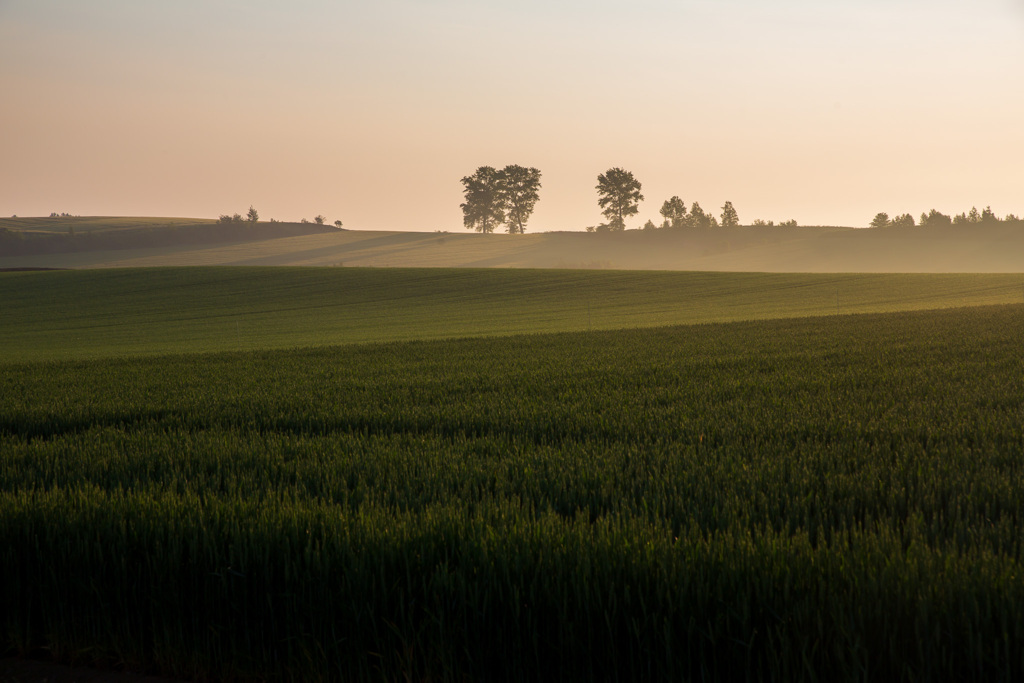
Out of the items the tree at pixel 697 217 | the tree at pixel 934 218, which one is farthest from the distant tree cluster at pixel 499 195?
the tree at pixel 934 218

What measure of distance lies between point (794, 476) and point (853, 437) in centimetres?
207

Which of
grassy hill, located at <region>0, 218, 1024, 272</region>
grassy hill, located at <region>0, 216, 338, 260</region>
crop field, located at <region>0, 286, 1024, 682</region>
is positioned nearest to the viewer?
crop field, located at <region>0, 286, 1024, 682</region>

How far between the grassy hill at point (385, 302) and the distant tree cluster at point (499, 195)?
70.6 metres

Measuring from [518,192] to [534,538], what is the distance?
13297 centimetres

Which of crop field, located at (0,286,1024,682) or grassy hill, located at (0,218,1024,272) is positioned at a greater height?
grassy hill, located at (0,218,1024,272)

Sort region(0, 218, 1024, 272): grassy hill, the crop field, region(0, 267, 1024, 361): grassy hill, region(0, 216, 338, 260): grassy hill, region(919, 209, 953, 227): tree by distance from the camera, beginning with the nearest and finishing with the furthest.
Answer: the crop field → region(0, 267, 1024, 361): grassy hill → region(0, 218, 1024, 272): grassy hill → region(0, 216, 338, 260): grassy hill → region(919, 209, 953, 227): tree

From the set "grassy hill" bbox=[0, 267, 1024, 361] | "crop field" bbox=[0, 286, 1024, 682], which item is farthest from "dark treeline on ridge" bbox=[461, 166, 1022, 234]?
"crop field" bbox=[0, 286, 1024, 682]

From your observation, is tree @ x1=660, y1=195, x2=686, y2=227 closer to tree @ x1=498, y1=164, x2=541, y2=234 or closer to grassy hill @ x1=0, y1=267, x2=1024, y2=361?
tree @ x1=498, y1=164, x2=541, y2=234

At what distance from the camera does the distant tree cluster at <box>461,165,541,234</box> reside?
437 feet

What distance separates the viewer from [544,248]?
4008 inches

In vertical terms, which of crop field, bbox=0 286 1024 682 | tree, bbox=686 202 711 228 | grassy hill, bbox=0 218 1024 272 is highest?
tree, bbox=686 202 711 228

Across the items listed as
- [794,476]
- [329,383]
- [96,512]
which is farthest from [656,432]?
[329,383]

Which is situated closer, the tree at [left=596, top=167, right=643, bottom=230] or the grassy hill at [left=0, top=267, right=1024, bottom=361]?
the grassy hill at [left=0, top=267, right=1024, bottom=361]

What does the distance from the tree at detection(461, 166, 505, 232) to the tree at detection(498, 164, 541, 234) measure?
83 cm
